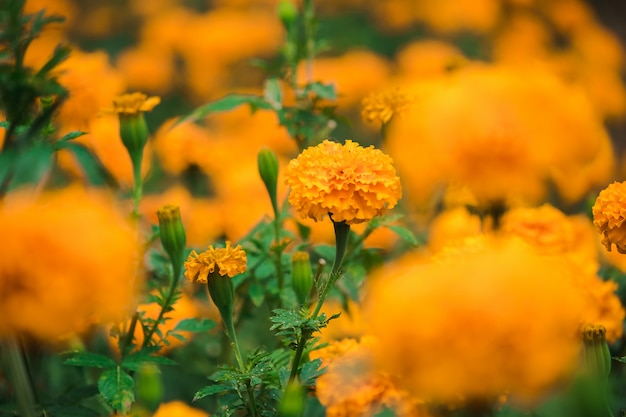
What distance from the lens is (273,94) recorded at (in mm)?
1153

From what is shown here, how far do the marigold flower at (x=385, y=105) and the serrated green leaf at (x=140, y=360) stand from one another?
1.40 feet

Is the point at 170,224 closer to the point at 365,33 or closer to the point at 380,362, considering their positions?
the point at 380,362

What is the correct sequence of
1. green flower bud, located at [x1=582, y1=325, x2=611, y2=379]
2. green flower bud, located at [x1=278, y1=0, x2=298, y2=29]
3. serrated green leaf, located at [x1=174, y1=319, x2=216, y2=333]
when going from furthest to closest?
green flower bud, located at [x1=278, y1=0, x2=298, y2=29], serrated green leaf, located at [x1=174, y1=319, x2=216, y2=333], green flower bud, located at [x1=582, y1=325, x2=611, y2=379]

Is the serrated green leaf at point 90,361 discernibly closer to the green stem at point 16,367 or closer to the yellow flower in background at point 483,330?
the green stem at point 16,367

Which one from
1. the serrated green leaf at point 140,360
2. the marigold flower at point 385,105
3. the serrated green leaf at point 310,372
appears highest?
the marigold flower at point 385,105

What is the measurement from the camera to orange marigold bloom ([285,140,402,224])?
0.78 meters

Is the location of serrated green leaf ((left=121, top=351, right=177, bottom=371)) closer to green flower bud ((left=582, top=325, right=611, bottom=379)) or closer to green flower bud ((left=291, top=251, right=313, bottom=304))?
green flower bud ((left=291, top=251, right=313, bottom=304))

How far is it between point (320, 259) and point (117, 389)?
1.07ft

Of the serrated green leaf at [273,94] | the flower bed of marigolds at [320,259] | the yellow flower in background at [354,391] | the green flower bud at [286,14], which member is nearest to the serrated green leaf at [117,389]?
the flower bed of marigolds at [320,259]

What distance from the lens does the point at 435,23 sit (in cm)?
315

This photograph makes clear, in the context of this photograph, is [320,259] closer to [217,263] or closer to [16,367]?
[217,263]

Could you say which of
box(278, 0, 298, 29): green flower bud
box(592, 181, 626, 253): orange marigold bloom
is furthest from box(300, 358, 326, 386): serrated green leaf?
box(278, 0, 298, 29): green flower bud

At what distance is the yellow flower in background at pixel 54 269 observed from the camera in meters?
0.58

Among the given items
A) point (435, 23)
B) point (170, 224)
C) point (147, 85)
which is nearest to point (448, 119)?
point (170, 224)
